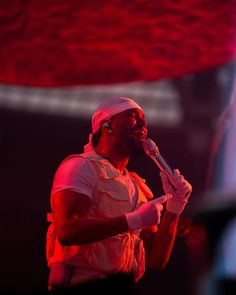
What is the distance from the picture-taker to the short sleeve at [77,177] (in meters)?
1.14

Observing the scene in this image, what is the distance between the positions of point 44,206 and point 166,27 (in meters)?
1.69

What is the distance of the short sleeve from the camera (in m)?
1.14

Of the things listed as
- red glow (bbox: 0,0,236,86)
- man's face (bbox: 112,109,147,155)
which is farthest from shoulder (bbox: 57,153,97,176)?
red glow (bbox: 0,0,236,86)

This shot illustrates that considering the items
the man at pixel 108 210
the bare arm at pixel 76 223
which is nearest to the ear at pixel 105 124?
the man at pixel 108 210

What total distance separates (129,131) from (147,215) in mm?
257

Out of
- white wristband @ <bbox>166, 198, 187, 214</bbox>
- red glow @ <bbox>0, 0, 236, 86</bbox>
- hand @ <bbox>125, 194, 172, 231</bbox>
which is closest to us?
Answer: hand @ <bbox>125, 194, 172, 231</bbox>

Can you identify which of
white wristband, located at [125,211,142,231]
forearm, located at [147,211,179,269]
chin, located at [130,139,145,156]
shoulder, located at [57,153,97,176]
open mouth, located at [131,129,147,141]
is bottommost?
forearm, located at [147,211,179,269]

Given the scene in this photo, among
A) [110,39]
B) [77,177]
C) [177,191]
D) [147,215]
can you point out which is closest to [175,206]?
[177,191]

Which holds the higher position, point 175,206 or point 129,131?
point 129,131

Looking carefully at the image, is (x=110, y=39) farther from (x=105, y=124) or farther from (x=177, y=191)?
(x=177, y=191)

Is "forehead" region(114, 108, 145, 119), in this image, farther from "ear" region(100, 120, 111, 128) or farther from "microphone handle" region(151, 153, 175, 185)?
"microphone handle" region(151, 153, 175, 185)

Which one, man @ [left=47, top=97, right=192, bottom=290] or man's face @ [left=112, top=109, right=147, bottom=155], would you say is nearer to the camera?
man @ [left=47, top=97, right=192, bottom=290]

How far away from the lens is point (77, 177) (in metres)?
1.16

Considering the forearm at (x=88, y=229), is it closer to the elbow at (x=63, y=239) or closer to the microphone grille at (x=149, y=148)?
the elbow at (x=63, y=239)
